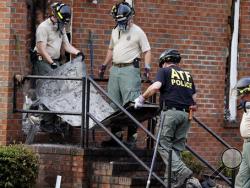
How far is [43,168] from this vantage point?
14.1 metres

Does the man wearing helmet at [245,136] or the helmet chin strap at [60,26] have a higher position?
the helmet chin strap at [60,26]

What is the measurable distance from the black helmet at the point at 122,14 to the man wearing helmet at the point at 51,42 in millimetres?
697

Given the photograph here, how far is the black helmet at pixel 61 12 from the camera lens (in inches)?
573

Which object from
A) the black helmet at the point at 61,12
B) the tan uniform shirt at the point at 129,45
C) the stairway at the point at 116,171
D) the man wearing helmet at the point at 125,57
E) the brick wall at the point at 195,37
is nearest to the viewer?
the stairway at the point at 116,171

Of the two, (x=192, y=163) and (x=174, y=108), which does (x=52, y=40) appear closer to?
(x=174, y=108)

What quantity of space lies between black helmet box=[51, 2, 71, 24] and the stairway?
6.69ft

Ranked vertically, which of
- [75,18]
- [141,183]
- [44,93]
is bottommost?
[141,183]

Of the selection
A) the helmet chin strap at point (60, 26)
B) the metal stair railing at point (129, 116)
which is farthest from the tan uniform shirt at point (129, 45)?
the metal stair railing at point (129, 116)

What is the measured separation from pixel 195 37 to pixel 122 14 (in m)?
2.59

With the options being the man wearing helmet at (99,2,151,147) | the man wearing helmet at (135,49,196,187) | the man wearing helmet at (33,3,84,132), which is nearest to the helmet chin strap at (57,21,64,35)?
the man wearing helmet at (33,3,84,132)

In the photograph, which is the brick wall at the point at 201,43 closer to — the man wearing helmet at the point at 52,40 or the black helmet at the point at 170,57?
the man wearing helmet at the point at 52,40

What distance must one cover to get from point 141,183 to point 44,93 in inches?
86.2

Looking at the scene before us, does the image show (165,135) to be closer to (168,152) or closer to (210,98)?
(168,152)

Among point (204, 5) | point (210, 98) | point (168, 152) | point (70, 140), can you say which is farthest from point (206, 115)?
point (168, 152)
